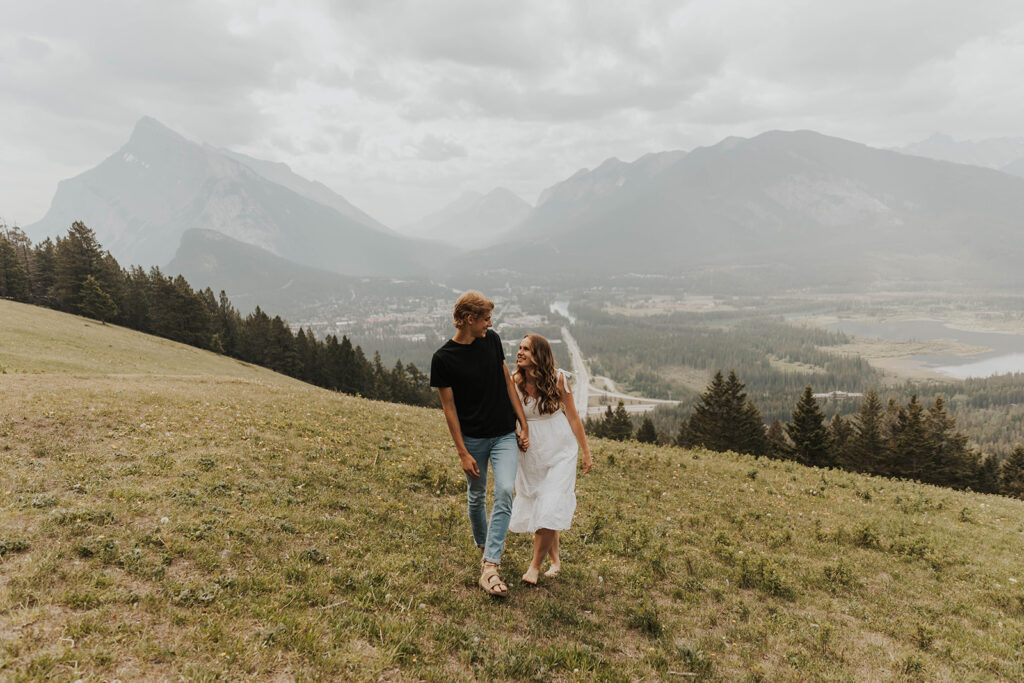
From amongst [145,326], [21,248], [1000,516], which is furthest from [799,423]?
[21,248]

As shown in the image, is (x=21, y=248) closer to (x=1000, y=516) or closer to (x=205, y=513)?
(x=205, y=513)

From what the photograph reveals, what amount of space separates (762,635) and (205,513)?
10285 millimetres

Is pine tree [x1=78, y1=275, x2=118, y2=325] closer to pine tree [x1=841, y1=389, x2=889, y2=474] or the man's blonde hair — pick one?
the man's blonde hair

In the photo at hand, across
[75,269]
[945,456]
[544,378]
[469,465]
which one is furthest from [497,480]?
[75,269]

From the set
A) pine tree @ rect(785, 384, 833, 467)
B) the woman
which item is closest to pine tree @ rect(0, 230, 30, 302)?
the woman

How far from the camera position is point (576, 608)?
7.60m

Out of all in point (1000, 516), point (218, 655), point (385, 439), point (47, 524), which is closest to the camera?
point (218, 655)

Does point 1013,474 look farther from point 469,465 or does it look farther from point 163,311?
point 163,311

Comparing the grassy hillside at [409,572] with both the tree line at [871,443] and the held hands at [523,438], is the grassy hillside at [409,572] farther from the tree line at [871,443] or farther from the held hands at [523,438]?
the tree line at [871,443]

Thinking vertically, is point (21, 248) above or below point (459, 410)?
above

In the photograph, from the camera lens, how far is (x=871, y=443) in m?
49.7

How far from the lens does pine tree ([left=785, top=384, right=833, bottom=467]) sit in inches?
1903

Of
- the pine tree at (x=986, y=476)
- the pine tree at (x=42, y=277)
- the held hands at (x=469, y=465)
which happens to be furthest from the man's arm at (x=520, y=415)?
the pine tree at (x=42, y=277)

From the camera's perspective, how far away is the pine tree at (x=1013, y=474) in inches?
1715
